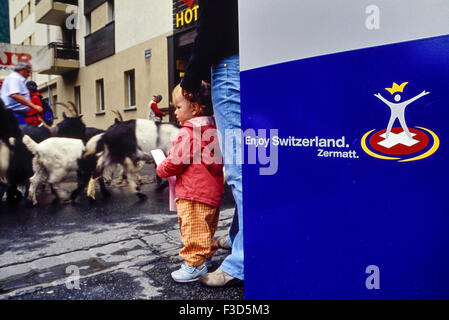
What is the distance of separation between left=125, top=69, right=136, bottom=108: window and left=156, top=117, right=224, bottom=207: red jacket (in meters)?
5.88

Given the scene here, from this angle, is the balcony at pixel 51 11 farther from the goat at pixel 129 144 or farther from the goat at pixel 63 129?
the goat at pixel 129 144

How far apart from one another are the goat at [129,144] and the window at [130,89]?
93.1 inches

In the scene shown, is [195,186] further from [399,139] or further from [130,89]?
[130,89]

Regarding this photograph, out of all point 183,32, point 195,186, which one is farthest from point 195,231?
point 183,32

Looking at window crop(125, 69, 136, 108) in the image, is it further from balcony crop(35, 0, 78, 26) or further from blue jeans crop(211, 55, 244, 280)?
blue jeans crop(211, 55, 244, 280)

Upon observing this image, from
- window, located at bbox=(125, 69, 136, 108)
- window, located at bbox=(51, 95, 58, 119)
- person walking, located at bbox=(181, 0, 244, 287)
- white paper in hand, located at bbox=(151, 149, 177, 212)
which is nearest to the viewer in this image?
person walking, located at bbox=(181, 0, 244, 287)

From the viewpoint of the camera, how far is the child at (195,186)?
2.11 metres

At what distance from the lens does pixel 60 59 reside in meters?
8.10

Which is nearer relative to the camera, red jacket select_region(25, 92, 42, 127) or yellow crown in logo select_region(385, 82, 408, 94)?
yellow crown in logo select_region(385, 82, 408, 94)

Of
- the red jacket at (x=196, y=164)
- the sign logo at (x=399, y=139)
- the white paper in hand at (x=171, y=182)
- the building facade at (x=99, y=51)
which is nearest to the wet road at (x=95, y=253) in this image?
the white paper in hand at (x=171, y=182)

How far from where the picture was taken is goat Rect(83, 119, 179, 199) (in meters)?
5.25

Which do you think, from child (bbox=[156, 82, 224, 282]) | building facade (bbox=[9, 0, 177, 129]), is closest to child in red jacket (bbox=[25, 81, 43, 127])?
building facade (bbox=[9, 0, 177, 129])

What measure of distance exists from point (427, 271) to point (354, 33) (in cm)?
78

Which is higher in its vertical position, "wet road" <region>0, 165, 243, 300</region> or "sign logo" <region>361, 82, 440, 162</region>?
"sign logo" <region>361, 82, 440, 162</region>
